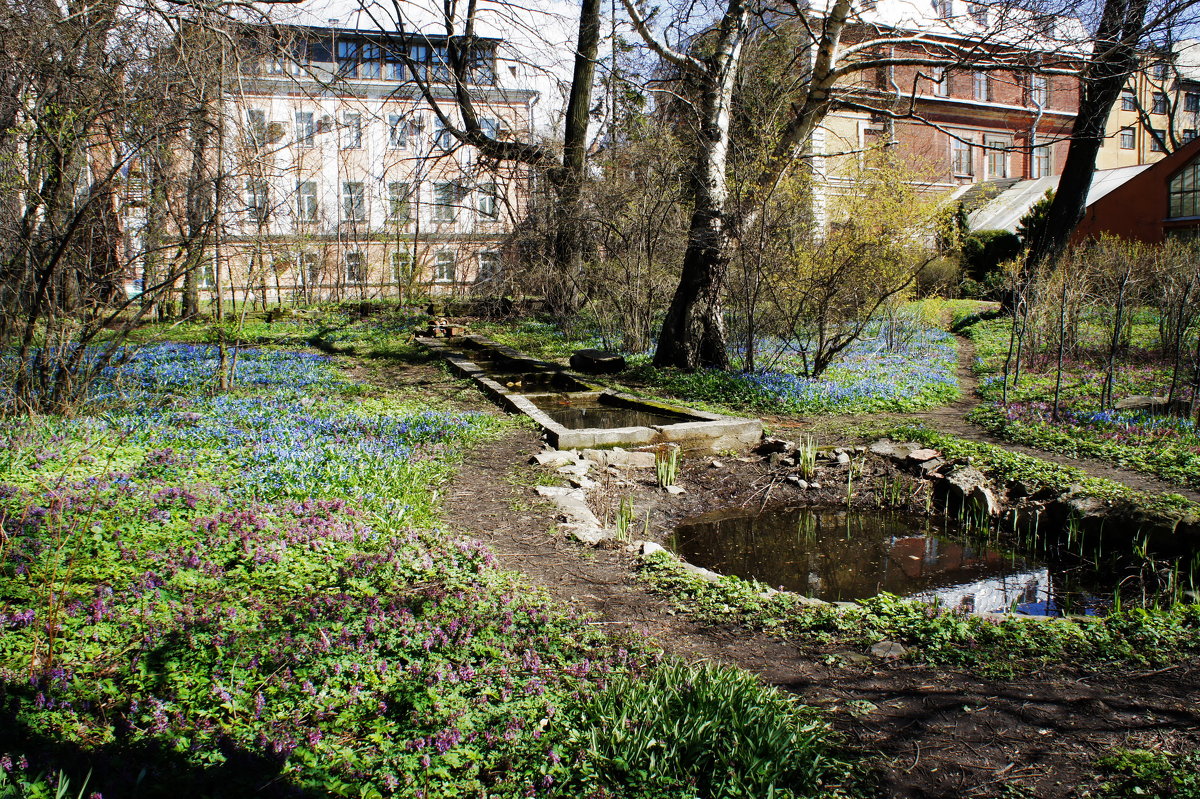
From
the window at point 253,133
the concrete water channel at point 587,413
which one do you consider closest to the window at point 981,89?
the concrete water channel at point 587,413

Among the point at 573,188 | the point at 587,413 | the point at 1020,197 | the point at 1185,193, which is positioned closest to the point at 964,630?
the point at 587,413

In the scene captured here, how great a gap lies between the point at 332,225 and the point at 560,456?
1072 inches

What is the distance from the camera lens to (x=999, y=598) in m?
4.79

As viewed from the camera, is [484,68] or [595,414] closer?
[484,68]

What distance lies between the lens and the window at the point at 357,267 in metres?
26.5

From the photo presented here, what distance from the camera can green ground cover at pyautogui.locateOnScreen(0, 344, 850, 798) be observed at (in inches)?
96.1

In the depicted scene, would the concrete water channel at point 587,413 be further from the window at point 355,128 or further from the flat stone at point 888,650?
the flat stone at point 888,650

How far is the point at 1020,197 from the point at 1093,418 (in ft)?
110

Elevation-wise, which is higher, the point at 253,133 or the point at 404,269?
the point at 404,269

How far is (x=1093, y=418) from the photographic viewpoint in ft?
27.2

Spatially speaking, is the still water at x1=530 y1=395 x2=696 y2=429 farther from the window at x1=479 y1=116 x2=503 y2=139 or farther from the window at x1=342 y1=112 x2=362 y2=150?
the window at x1=342 y1=112 x2=362 y2=150

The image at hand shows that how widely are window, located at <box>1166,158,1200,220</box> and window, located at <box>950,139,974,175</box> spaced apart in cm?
1218

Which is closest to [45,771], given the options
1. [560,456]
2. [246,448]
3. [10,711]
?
[10,711]

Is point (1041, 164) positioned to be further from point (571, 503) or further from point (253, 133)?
point (571, 503)
